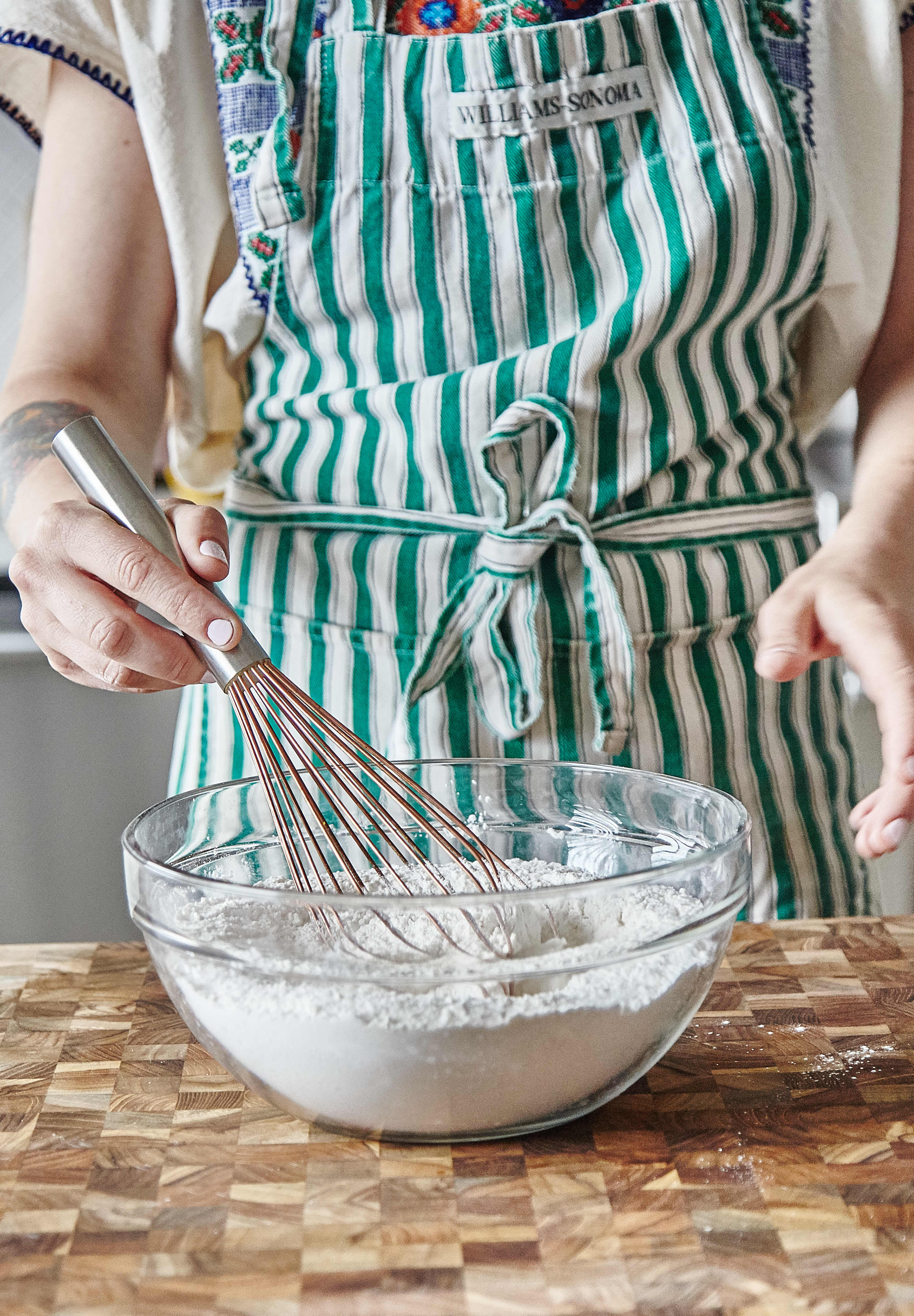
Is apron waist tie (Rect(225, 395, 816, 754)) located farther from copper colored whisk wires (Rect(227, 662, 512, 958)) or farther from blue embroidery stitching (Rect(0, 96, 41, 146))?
blue embroidery stitching (Rect(0, 96, 41, 146))

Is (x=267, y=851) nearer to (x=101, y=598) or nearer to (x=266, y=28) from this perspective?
(x=101, y=598)

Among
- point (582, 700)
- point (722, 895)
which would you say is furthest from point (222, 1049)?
point (582, 700)

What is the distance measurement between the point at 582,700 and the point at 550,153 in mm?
319

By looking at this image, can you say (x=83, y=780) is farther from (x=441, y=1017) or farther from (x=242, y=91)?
(x=441, y=1017)

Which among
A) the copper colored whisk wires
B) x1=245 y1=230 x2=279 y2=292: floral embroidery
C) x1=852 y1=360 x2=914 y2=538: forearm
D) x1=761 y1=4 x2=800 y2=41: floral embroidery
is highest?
x1=761 y1=4 x2=800 y2=41: floral embroidery

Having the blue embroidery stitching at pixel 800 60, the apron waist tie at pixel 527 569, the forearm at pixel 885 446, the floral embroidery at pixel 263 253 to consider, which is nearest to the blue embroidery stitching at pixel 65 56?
the floral embroidery at pixel 263 253

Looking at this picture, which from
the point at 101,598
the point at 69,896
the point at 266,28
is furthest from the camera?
the point at 69,896

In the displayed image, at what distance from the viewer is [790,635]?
20.6 inches

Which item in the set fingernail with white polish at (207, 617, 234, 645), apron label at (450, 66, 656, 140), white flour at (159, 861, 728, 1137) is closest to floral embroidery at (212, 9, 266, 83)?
apron label at (450, 66, 656, 140)

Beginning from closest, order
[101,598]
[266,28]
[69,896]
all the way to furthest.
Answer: [101,598] < [266,28] < [69,896]

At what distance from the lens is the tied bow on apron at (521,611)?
2.28ft

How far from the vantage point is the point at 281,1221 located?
1.27 ft

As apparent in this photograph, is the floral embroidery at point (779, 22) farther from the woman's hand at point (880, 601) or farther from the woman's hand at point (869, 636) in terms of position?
the woman's hand at point (869, 636)

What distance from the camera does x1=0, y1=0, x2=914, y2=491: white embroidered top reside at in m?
0.70
